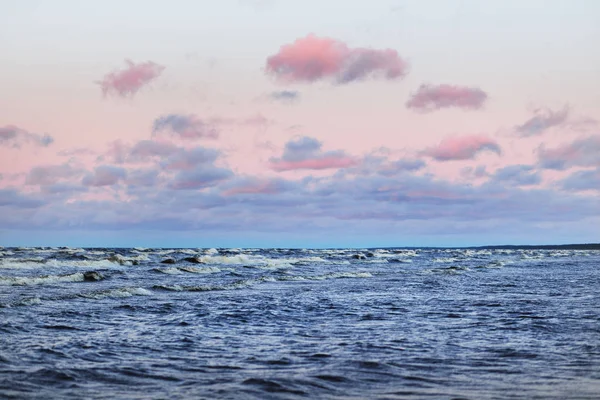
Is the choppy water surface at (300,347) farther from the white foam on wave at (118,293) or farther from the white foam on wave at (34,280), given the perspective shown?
the white foam on wave at (34,280)

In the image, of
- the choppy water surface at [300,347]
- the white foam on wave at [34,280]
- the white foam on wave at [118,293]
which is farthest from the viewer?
the white foam on wave at [34,280]

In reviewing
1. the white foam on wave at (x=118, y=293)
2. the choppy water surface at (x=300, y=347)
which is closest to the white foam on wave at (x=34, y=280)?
the choppy water surface at (x=300, y=347)

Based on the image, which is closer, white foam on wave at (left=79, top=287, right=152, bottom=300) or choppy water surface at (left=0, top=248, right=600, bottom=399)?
choppy water surface at (left=0, top=248, right=600, bottom=399)

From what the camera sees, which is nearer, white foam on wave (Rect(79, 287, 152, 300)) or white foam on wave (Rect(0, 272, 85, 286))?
white foam on wave (Rect(79, 287, 152, 300))

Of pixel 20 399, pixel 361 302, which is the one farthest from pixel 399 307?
pixel 20 399

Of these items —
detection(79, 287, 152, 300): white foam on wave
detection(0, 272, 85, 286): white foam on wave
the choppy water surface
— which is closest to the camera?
the choppy water surface

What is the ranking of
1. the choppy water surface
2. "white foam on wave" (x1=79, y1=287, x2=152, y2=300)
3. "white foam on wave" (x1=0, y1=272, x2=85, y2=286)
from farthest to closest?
"white foam on wave" (x1=0, y1=272, x2=85, y2=286) → "white foam on wave" (x1=79, y1=287, x2=152, y2=300) → the choppy water surface

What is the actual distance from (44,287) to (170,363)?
2143cm

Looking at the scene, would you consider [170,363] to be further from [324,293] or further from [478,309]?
[324,293]

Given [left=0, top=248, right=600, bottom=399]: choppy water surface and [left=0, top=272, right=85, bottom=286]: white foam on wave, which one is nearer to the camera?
[left=0, top=248, right=600, bottom=399]: choppy water surface

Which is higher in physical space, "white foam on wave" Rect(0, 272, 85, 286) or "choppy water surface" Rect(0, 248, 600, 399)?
"choppy water surface" Rect(0, 248, 600, 399)

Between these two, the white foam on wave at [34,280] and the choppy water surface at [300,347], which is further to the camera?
the white foam on wave at [34,280]

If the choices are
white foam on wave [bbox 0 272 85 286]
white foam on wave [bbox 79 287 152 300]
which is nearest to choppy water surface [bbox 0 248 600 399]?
white foam on wave [bbox 79 287 152 300]

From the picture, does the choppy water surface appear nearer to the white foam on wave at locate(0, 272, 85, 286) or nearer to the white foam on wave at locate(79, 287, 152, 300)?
the white foam on wave at locate(79, 287, 152, 300)
